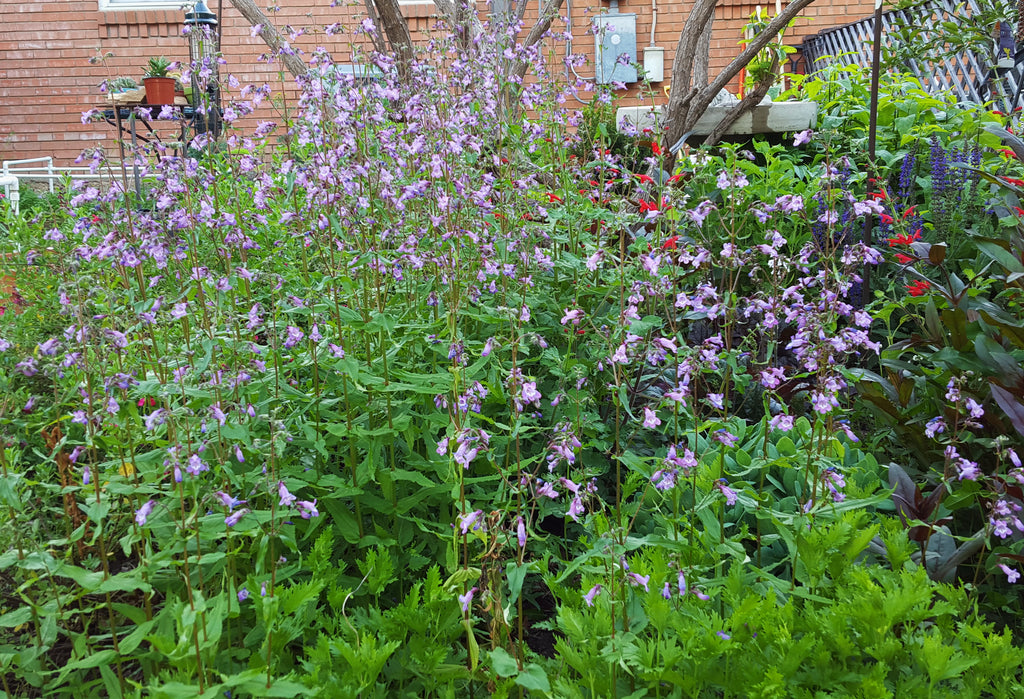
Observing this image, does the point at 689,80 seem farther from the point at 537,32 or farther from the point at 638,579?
the point at 638,579

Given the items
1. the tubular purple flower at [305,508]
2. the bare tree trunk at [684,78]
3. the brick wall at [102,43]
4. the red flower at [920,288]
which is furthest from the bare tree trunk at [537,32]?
the brick wall at [102,43]

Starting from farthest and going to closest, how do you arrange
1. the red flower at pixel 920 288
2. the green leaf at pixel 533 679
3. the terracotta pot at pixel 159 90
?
1. the terracotta pot at pixel 159 90
2. the red flower at pixel 920 288
3. the green leaf at pixel 533 679

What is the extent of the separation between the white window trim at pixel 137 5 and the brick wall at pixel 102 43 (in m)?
0.15

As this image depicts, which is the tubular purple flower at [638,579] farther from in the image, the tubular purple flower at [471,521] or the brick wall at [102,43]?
the brick wall at [102,43]

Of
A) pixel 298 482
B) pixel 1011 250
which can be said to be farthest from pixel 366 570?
pixel 1011 250

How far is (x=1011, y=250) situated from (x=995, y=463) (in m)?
Result: 0.62

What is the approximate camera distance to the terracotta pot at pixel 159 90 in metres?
→ 6.29

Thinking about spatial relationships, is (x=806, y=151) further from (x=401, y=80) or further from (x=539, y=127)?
(x=401, y=80)

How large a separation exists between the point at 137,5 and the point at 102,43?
63cm

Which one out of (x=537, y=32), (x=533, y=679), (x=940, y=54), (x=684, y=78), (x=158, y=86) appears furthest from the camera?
(x=158, y=86)

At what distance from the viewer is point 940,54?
579cm

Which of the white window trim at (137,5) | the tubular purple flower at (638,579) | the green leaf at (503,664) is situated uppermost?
the white window trim at (137,5)

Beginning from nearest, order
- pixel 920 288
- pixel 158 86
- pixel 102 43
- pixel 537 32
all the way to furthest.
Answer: pixel 920 288 < pixel 537 32 < pixel 158 86 < pixel 102 43

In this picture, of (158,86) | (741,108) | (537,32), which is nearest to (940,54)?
(741,108)
